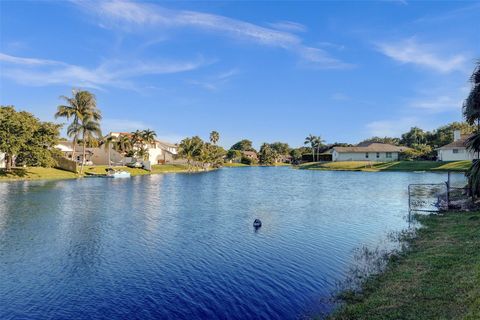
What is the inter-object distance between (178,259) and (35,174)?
72.0 metres

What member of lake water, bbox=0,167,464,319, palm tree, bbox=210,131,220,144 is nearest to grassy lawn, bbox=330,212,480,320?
lake water, bbox=0,167,464,319

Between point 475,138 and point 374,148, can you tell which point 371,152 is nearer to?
point 374,148

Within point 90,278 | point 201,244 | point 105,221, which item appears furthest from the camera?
point 105,221

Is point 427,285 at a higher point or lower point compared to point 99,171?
lower

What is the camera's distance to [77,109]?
85562 mm

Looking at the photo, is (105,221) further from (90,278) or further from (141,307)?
(141,307)

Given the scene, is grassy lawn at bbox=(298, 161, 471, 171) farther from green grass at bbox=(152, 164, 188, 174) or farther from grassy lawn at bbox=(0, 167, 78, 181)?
grassy lawn at bbox=(0, 167, 78, 181)

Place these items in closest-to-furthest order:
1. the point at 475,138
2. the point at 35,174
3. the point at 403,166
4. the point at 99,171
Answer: the point at 475,138, the point at 35,174, the point at 99,171, the point at 403,166

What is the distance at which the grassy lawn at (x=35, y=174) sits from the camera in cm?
7188

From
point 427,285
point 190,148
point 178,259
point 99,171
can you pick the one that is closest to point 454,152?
point 190,148

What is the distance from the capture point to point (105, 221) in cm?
2806

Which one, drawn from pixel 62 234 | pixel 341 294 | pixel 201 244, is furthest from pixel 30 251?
pixel 341 294

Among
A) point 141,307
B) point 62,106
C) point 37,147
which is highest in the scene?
point 62,106

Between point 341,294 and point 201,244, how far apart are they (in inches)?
394
